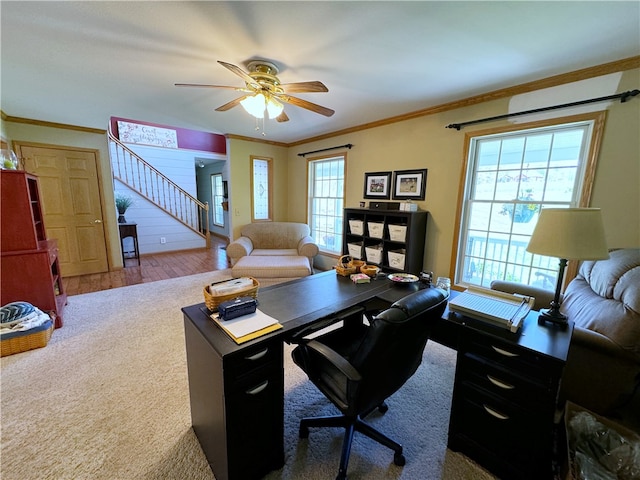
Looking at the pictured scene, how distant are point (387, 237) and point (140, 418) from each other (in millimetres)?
2997

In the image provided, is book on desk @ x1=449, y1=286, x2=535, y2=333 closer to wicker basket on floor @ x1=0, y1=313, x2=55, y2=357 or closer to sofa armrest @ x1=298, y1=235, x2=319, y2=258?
sofa armrest @ x1=298, y1=235, x2=319, y2=258

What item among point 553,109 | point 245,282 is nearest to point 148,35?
point 245,282

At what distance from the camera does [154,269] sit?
474 cm

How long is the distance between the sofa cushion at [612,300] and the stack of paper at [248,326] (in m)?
1.80

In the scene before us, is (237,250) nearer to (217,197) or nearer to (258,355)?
(258,355)

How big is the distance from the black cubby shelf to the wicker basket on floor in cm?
337

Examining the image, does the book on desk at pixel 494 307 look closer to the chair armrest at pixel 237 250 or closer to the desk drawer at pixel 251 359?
the desk drawer at pixel 251 359

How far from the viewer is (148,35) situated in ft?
5.77

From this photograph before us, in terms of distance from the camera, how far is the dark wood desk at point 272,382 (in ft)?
3.70

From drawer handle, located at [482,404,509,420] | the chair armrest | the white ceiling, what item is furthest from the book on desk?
the chair armrest

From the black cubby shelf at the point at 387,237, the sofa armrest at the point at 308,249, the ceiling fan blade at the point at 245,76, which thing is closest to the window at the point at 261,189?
the sofa armrest at the point at 308,249

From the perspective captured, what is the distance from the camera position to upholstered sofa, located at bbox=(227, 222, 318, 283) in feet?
11.9

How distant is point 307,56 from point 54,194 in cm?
456

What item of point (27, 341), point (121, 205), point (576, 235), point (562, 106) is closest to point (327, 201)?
point (562, 106)
